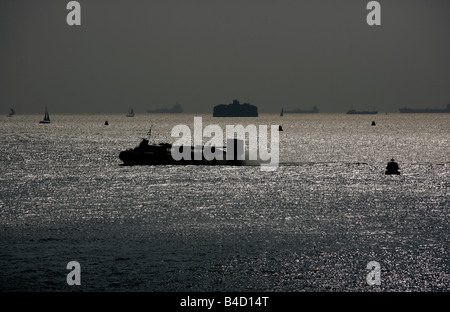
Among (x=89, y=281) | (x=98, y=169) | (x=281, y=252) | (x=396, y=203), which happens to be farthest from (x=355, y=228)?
(x=98, y=169)

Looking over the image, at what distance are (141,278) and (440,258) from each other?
1841 cm

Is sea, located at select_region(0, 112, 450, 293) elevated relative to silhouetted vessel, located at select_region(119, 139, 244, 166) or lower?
lower

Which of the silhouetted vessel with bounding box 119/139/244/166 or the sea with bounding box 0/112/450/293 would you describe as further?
the silhouetted vessel with bounding box 119/139/244/166

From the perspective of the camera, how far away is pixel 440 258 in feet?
121

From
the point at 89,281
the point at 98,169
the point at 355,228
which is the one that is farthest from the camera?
the point at 98,169

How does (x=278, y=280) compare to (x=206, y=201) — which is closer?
(x=278, y=280)

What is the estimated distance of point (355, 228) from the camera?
157 ft

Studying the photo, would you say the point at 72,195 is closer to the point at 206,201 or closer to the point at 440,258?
the point at 206,201

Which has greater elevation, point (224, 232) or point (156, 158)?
point (156, 158)

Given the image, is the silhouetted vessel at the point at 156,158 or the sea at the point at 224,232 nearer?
the sea at the point at 224,232

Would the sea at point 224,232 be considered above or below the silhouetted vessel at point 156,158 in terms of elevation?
below

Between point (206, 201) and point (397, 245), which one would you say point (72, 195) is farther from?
point (397, 245)

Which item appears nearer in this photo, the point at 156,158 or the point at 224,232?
the point at 224,232
